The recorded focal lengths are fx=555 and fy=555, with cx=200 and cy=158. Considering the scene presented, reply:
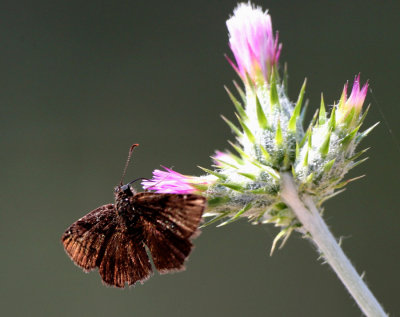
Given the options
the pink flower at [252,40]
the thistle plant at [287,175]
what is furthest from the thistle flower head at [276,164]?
the pink flower at [252,40]

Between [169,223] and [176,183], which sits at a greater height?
[176,183]

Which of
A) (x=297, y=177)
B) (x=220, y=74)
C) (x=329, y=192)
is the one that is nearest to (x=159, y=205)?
(x=297, y=177)

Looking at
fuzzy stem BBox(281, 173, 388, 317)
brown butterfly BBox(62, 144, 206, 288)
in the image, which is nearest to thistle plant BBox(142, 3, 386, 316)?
fuzzy stem BBox(281, 173, 388, 317)

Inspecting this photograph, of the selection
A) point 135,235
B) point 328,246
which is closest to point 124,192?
point 135,235

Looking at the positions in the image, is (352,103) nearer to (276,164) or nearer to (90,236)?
(276,164)

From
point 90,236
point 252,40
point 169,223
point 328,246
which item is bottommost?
point 328,246
